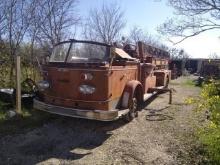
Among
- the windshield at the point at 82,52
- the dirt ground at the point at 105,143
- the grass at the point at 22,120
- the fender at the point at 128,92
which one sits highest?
the windshield at the point at 82,52

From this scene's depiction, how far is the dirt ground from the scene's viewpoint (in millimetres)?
6293

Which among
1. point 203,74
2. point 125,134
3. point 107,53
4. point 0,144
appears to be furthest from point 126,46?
point 203,74

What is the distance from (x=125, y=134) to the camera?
7988 mm

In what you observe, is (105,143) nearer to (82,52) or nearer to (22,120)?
(82,52)

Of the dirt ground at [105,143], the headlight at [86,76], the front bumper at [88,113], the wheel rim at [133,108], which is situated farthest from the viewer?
the wheel rim at [133,108]

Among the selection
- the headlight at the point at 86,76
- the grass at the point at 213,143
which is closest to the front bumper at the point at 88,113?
the headlight at the point at 86,76

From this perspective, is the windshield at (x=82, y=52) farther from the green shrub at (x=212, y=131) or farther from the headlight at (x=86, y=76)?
the green shrub at (x=212, y=131)

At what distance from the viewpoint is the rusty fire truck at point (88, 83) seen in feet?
25.2

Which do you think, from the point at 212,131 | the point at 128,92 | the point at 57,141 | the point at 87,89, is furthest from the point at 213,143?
the point at 128,92

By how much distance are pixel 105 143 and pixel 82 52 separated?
7.99 ft

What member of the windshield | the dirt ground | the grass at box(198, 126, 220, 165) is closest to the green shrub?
the grass at box(198, 126, 220, 165)

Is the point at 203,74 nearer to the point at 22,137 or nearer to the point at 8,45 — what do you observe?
the point at 8,45

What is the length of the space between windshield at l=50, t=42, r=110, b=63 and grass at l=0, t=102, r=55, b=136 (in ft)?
5.30

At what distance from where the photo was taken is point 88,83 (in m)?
7.75
